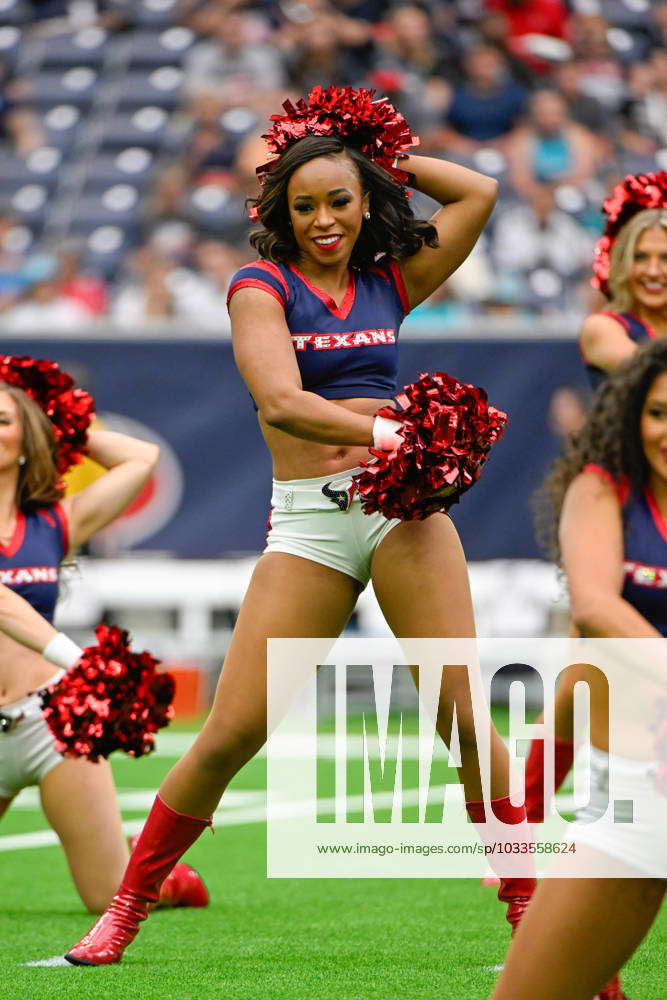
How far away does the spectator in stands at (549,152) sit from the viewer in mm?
12180

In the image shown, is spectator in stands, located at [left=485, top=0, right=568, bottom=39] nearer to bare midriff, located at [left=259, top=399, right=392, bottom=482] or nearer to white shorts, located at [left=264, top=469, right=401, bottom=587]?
bare midriff, located at [left=259, top=399, right=392, bottom=482]

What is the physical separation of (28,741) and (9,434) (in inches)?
34.0

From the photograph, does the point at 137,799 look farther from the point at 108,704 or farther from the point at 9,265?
the point at 9,265

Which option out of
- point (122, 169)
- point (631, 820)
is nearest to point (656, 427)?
point (631, 820)

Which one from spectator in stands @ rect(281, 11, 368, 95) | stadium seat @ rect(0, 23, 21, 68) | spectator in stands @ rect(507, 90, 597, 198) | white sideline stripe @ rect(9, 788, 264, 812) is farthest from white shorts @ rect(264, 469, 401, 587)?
stadium seat @ rect(0, 23, 21, 68)

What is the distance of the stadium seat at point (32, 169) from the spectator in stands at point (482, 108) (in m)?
3.41

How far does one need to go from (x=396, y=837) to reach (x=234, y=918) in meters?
1.37

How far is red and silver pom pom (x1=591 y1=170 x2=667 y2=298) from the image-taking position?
4859 mm

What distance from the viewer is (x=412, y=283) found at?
395cm

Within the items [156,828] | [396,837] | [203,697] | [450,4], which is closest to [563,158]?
[450,4]

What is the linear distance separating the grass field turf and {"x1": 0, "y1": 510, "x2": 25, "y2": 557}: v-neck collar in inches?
40.7

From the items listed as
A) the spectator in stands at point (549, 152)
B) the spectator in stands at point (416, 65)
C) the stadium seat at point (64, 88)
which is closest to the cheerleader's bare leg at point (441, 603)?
the spectator in stands at point (549, 152)

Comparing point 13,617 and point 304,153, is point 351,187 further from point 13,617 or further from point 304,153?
point 13,617

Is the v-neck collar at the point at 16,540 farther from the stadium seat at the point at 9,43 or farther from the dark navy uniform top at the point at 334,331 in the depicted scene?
the stadium seat at the point at 9,43
